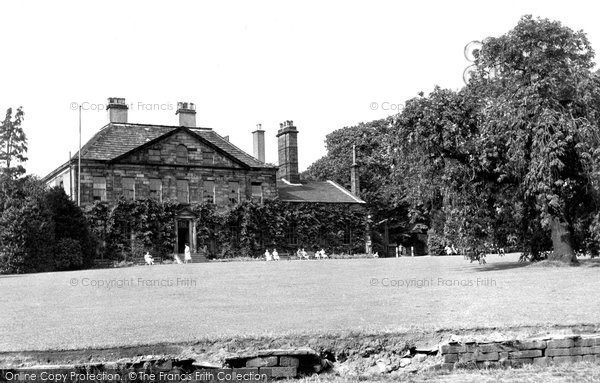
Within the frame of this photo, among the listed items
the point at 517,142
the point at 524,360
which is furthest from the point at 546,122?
the point at 524,360

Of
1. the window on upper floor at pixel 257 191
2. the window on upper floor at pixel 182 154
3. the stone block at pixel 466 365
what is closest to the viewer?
the stone block at pixel 466 365

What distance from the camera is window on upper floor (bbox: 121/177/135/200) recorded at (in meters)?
51.6

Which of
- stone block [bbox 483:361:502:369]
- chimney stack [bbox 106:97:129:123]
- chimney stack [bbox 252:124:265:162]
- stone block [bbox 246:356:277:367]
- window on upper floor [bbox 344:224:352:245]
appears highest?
chimney stack [bbox 106:97:129:123]

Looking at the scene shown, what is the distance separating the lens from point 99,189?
50844 millimetres

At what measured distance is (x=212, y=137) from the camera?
5772 cm

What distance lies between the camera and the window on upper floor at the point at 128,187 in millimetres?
51562

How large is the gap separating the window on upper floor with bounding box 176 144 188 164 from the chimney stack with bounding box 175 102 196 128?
11.0ft

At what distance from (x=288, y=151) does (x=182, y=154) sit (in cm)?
1096

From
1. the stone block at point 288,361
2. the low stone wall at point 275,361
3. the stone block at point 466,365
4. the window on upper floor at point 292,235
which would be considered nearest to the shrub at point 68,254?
the window on upper floor at point 292,235

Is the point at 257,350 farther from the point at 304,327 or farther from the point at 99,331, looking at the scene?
the point at 99,331

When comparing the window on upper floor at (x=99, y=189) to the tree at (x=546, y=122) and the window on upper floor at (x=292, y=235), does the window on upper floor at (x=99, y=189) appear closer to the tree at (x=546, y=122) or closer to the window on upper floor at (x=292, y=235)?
the window on upper floor at (x=292, y=235)

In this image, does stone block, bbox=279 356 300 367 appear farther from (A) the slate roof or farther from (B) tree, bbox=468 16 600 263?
(A) the slate roof

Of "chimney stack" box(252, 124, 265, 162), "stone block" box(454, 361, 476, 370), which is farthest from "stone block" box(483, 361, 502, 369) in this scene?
"chimney stack" box(252, 124, 265, 162)

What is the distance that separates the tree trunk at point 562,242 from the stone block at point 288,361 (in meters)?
17.7
